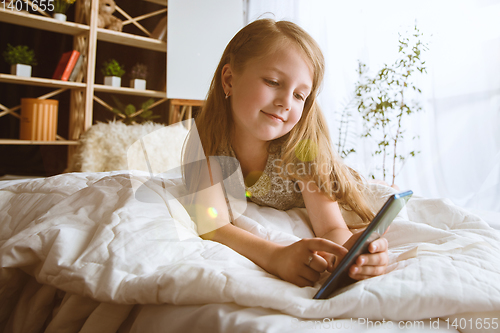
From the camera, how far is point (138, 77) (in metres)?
2.55

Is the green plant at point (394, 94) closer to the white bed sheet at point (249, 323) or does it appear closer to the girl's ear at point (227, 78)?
the girl's ear at point (227, 78)

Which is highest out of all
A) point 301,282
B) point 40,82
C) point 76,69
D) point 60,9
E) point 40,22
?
point 60,9

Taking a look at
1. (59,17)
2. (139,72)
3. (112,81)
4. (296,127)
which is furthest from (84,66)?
(296,127)

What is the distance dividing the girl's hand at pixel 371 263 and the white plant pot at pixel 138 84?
7.78 ft

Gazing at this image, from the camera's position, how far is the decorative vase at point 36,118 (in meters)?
2.08

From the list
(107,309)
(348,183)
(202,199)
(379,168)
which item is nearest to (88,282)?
(107,309)

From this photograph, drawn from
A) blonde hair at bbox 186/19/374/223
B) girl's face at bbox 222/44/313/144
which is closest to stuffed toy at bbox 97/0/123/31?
blonde hair at bbox 186/19/374/223

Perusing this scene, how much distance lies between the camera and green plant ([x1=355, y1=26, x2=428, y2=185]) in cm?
189

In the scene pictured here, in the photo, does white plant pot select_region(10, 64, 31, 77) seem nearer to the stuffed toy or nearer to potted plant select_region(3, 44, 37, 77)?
potted plant select_region(3, 44, 37, 77)

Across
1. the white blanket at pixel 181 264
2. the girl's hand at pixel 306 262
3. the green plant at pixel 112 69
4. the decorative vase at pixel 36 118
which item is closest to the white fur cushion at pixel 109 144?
the decorative vase at pixel 36 118

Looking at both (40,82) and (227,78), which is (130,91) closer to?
(40,82)

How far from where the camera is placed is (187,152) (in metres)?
0.98

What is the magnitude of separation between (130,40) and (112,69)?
261 millimetres

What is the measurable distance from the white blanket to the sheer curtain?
1164mm
